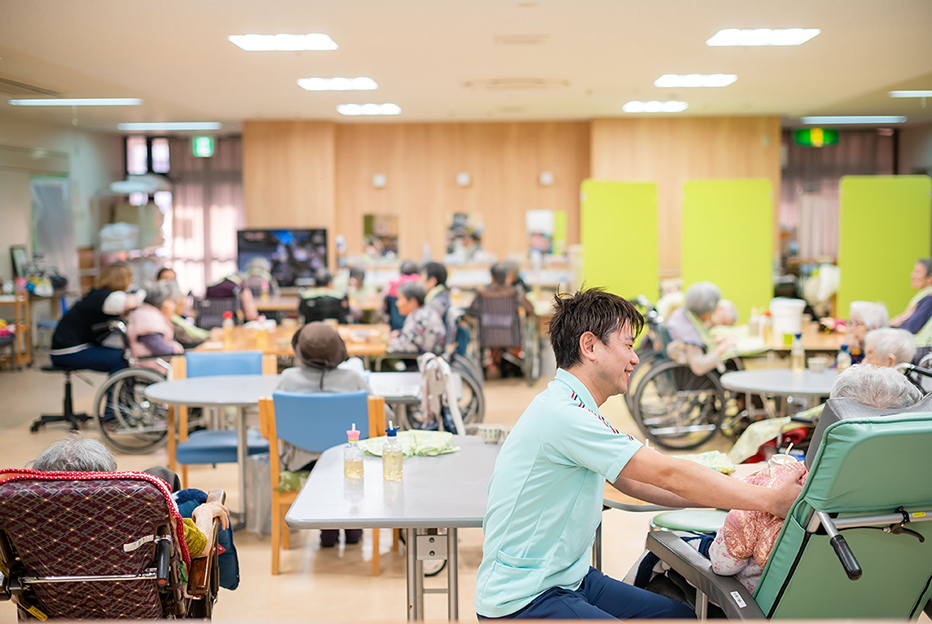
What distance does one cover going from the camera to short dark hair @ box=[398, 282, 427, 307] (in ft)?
19.3

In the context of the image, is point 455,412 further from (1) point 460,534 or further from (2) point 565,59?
(2) point 565,59

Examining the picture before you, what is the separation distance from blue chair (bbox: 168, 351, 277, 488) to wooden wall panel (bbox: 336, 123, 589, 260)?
7.03 metres

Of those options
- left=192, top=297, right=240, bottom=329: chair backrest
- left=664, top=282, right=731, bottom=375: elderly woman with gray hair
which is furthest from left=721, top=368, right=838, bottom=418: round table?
left=192, top=297, right=240, bottom=329: chair backrest

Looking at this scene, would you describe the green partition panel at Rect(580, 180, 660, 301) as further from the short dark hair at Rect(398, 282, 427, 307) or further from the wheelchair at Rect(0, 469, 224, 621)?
the wheelchair at Rect(0, 469, 224, 621)

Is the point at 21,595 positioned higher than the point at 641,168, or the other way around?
the point at 641,168

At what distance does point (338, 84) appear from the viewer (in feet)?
27.3

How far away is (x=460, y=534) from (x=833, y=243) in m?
10.8

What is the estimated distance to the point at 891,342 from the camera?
394 cm

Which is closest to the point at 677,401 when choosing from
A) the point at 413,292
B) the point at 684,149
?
the point at 413,292

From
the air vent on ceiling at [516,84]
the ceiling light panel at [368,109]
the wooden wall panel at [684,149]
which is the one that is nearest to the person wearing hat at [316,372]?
the air vent on ceiling at [516,84]

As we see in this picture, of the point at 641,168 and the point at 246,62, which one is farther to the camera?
the point at 641,168

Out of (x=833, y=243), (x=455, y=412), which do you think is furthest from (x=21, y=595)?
(x=833, y=243)

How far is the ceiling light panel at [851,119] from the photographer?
448 inches

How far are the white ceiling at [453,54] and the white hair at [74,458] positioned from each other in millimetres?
2372
